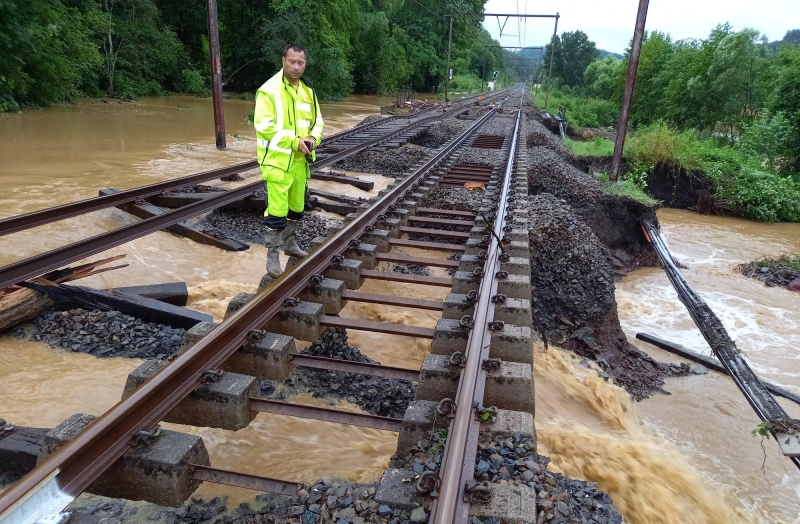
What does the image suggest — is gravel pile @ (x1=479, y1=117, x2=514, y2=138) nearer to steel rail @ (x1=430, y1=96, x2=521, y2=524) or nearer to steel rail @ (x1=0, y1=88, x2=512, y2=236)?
steel rail @ (x1=0, y1=88, x2=512, y2=236)

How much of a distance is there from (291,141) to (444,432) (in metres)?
2.61

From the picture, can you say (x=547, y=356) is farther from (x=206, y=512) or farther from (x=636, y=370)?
(x=206, y=512)

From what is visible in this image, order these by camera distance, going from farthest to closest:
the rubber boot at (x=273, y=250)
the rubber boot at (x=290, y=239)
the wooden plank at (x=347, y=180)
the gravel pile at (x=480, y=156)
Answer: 1. the gravel pile at (x=480, y=156)
2. the wooden plank at (x=347, y=180)
3. the rubber boot at (x=290, y=239)
4. the rubber boot at (x=273, y=250)

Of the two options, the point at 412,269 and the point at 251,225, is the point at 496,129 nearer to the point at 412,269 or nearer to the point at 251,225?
the point at 251,225

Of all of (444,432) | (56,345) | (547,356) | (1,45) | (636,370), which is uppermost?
(1,45)

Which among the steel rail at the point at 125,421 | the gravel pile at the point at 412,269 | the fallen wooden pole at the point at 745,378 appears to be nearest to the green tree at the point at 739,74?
the fallen wooden pole at the point at 745,378

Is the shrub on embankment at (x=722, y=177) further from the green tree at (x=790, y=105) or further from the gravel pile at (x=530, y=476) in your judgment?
the gravel pile at (x=530, y=476)

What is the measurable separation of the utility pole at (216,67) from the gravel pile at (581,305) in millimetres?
8188

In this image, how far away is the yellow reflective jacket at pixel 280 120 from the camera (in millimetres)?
3977

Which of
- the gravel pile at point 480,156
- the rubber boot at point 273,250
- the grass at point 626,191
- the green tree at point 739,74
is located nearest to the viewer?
the rubber boot at point 273,250

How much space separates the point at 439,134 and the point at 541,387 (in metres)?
11.7

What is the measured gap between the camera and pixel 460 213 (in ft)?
21.3

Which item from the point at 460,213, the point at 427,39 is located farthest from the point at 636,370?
the point at 427,39

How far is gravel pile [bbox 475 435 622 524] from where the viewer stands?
2.05m
